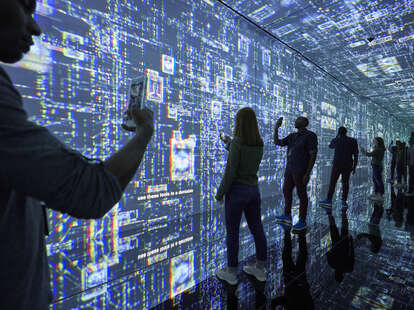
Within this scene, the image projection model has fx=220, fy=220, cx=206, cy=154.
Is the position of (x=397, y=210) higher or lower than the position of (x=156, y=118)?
lower

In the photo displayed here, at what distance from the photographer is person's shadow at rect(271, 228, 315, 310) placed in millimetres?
1294

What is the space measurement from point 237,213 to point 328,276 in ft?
2.77

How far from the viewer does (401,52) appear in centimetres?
467

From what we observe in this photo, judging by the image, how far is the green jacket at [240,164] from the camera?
149cm

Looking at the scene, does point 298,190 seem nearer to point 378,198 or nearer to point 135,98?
point 135,98

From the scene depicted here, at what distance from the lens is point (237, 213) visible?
1.50 m

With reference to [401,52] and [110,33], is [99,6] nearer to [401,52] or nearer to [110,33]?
[110,33]

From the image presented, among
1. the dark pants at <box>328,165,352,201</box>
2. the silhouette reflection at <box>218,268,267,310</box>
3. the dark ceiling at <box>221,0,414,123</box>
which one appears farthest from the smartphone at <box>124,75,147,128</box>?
the dark pants at <box>328,165,352,201</box>

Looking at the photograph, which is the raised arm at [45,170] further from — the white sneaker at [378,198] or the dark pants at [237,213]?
the white sneaker at [378,198]

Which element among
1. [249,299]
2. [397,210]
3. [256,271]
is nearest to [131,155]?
[249,299]

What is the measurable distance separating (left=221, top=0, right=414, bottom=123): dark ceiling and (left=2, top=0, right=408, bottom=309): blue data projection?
341 mm

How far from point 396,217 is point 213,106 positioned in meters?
3.14

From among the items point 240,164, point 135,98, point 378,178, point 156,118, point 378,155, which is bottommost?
point 378,178

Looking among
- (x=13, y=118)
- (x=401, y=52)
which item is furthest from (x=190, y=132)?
(x=401, y=52)
